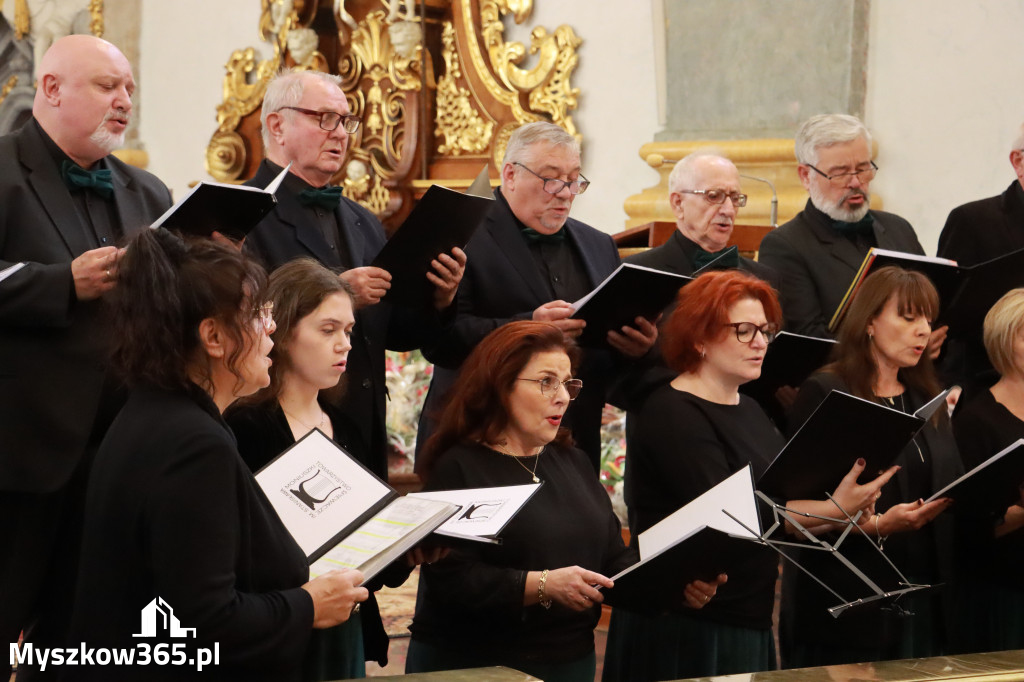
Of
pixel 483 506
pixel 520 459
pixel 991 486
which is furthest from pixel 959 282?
pixel 483 506

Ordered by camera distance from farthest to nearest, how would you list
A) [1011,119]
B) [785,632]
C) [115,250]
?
1. [1011,119]
2. [785,632]
3. [115,250]

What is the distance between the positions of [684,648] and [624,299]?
86 centimetres

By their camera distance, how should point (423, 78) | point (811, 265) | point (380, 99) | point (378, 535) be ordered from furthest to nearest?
1. point (380, 99)
2. point (423, 78)
3. point (811, 265)
4. point (378, 535)

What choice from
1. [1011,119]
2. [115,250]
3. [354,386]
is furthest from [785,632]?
[1011,119]

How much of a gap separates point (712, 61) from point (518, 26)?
159cm

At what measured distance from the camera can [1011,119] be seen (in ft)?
19.0

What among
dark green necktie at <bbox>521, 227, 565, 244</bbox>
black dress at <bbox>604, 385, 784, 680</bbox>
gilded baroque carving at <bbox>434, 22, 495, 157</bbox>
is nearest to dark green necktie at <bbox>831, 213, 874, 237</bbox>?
dark green necktie at <bbox>521, 227, 565, 244</bbox>

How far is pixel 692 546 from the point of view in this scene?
2.62 meters

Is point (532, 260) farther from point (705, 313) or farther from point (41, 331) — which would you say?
point (41, 331)

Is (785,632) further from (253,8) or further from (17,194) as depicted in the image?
(253,8)

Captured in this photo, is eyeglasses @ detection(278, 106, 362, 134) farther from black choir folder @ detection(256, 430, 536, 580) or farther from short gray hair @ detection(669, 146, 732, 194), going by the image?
black choir folder @ detection(256, 430, 536, 580)

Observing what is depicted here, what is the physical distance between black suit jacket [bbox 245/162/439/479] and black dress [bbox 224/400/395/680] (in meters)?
0.15

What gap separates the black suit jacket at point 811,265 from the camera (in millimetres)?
3971

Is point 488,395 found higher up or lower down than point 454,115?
lower down
